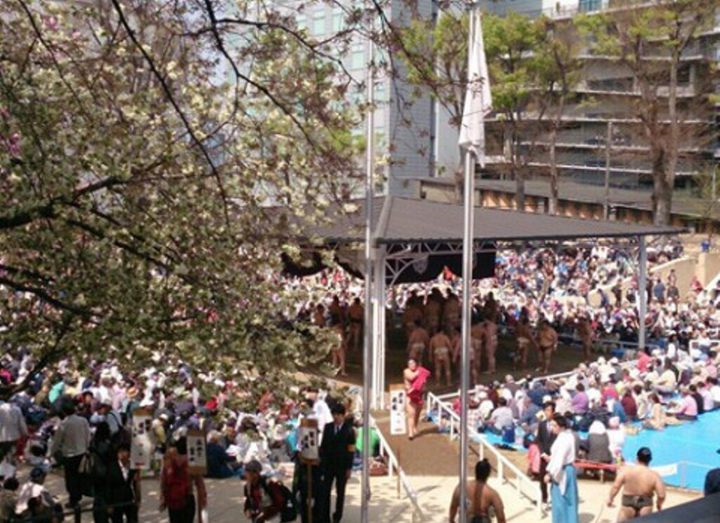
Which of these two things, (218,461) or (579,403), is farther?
(579,403)

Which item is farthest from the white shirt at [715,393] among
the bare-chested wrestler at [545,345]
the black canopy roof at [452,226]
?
the black canopy roof at [452,226]

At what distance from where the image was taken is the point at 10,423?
12531mm

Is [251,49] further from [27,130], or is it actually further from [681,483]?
[681,483]

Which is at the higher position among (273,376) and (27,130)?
(27,130)

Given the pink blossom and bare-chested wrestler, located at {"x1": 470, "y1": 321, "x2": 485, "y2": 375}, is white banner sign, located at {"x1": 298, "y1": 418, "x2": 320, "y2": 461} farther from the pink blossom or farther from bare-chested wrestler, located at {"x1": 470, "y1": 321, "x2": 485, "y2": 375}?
bare-chested wrestler, located at {"x1": 470, "y1": 321, "x2": 485, "y2": 375}

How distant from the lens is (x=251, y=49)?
8.26 meters

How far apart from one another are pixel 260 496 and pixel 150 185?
361 cm

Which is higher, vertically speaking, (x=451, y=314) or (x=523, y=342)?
(x=451, y=314)

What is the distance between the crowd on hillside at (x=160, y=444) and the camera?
9.73m

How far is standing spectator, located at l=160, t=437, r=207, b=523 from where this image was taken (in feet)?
32.4

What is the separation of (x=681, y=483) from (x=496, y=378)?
700 cm

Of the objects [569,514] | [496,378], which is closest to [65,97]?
[569,514]

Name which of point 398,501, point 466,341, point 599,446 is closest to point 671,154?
point 599,446

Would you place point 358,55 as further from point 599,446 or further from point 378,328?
point 599,446
